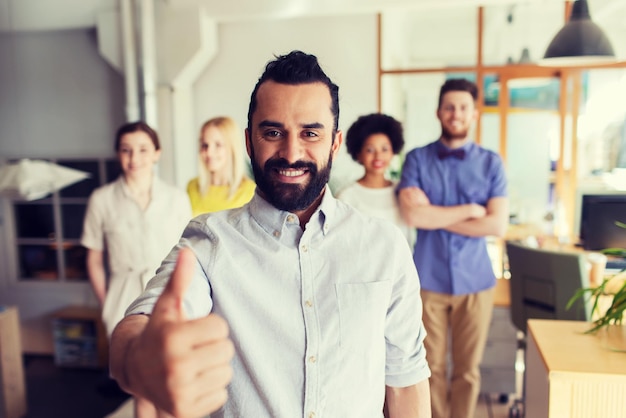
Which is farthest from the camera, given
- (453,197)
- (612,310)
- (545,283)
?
(545,283)

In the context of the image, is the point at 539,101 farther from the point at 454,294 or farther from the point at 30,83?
the point at 30,83

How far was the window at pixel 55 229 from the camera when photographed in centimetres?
451

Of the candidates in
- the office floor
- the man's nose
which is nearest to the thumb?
the man's nose

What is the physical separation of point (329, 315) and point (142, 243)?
118 cm

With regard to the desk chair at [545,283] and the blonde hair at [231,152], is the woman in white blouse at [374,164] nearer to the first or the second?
the blonde hair at [231,152]

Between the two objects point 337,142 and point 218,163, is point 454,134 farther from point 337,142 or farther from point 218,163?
point 337,142

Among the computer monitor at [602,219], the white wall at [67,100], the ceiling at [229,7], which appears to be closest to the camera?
the computer monitor at [602,219]

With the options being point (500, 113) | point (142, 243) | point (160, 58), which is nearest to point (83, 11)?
point (160, 58)

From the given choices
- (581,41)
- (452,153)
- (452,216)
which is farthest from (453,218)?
(581,41)

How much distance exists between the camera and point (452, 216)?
2.08 m

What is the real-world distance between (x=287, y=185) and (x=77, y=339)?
3.86 meters

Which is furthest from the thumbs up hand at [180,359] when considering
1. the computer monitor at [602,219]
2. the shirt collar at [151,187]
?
the computer monitor at [602,219]

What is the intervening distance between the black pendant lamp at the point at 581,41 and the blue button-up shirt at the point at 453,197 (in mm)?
1049

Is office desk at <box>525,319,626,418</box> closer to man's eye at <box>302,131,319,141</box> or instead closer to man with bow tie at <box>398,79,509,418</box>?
man with bow tie at <box>398,79,509,418</box>
